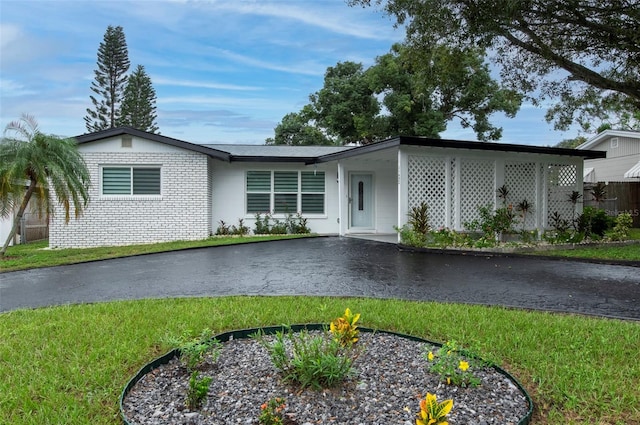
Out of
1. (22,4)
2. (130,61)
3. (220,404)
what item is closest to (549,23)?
(220,404)

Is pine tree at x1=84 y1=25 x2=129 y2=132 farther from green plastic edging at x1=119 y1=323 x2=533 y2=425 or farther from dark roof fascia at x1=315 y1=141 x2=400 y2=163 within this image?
green plastic edging at x1=119 y1=323 x2=533 y2=425

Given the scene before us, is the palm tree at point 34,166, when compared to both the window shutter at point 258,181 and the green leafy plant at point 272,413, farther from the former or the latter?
the green leafy plant at point 272,413

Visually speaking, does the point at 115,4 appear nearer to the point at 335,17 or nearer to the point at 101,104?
the point at 335,17

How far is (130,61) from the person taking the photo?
33.1 metres

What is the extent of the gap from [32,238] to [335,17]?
14.0 m

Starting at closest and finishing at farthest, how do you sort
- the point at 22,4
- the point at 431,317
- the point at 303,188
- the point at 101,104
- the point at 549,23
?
the point at 431,317 < the point at 22,4 < the point at 549,23 < the point at 303,188 < the point at 101,104

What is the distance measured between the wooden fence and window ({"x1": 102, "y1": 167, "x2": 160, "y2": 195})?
17190 millimetres

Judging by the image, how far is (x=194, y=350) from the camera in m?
3.16

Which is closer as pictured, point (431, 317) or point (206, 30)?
point (431, 317)

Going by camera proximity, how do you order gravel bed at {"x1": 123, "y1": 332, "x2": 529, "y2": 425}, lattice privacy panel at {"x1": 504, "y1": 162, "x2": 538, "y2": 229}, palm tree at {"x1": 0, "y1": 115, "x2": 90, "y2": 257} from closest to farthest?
gravel bed at {"x1": 123, "y1": 332, "x2": 529, "y2": 425}
palm tree at {"x1": 0, "y1": 115, "x2": 90, "y2": 257}
lattice privacy panel at {"x1": 504, "y1": 162, "x2": 538, "y2": 229}

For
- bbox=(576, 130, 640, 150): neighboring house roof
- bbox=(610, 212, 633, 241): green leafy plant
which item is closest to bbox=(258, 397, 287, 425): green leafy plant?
bbox=(610, 212, 633, 241): green leafy plant

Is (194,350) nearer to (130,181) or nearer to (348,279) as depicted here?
(348,279)

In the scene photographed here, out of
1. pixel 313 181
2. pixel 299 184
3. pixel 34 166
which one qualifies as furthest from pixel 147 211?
pixel 313 181

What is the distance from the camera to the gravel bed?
2609 millimetres
